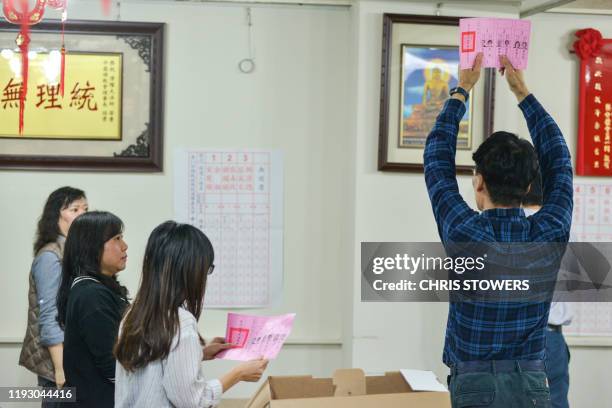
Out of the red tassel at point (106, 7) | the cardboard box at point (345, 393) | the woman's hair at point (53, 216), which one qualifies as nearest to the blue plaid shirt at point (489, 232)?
the cardboard box at point (345, 393)

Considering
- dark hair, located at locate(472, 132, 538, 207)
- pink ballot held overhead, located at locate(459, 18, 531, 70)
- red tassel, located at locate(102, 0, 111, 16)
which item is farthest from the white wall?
dark hair, located at locate(472, 132, 538, 207)

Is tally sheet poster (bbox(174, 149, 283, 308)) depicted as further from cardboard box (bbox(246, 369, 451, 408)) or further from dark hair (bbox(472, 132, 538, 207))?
dark hair (bbox(472, 132, 538, 207))

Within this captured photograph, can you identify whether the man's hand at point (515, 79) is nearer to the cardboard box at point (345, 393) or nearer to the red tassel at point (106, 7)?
the cardboard box at point (345, 393)

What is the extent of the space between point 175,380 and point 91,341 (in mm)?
418

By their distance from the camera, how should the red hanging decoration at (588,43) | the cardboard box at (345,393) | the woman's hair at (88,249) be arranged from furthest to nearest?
the red hanging decoration at (588,43), the woman's hair at (88,249), the cardboard box at (345,393)

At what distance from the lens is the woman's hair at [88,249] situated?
1.96 meters

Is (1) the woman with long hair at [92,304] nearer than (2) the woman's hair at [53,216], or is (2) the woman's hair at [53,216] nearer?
(1) the woman with long hair at [92,304]

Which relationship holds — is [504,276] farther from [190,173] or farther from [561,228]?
[190,173]

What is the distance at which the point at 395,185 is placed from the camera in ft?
10.0

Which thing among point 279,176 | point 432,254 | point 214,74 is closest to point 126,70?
point 214,74

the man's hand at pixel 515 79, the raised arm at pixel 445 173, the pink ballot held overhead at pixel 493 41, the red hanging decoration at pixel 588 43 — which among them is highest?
the red hanging decoration at pixel 588 43

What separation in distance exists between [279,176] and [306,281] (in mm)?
487

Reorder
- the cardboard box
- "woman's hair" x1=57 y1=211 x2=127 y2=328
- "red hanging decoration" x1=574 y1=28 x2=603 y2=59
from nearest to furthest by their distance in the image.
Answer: the cardboard box → "woman's hair" x1=57 y1=211 x2=127 y2=328 → "red hanging decoration" x1=574 y1=28 x2=603 y2=59

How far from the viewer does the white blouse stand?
1519 mm
